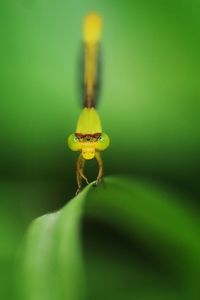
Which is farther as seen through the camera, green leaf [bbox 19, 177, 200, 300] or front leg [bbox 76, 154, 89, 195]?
front leg [bbox 76, 154, 89, 195]

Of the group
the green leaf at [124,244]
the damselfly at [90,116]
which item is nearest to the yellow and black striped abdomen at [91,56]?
the damselfly at [90,116]

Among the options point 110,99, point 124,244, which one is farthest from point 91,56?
point 124,244

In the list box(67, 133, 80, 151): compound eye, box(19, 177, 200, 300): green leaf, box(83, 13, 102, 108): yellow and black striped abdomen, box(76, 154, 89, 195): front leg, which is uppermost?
box(83, 13, 102, 108): yellow and black striped abdomen

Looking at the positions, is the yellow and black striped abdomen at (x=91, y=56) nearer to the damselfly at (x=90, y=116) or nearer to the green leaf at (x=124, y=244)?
the damselfly at (x=90, y=116)

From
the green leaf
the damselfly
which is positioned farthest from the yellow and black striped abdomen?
the green leaf

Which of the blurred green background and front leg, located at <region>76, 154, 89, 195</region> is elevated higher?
the blurred green background

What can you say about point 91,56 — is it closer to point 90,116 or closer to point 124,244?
point 90,116

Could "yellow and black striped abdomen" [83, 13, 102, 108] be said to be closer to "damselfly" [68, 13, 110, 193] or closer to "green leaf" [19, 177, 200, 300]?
"damselfly" [68, 13, 110, 193]
